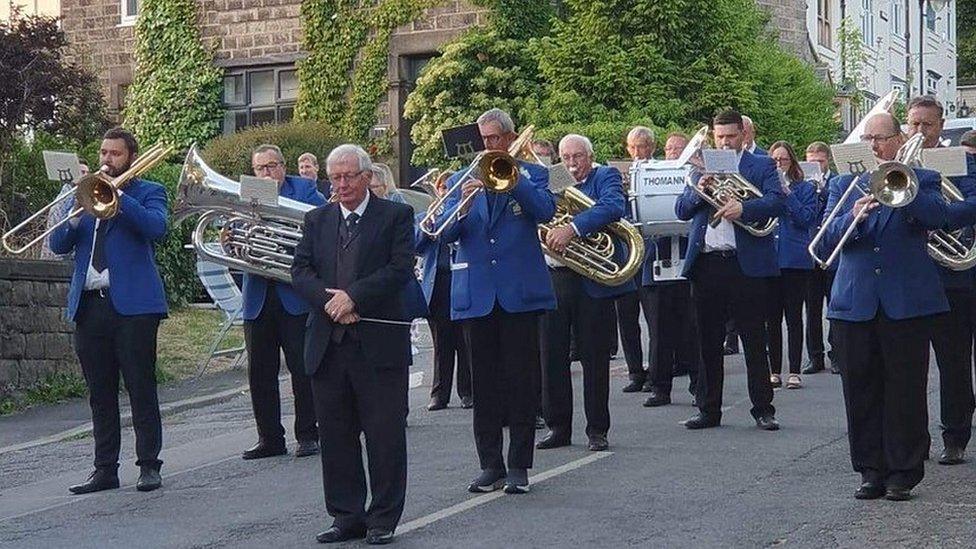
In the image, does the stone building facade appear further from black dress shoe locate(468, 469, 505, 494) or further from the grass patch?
black dress shoe locate(468, 469, 505, 494)

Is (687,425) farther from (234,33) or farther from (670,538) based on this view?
(234,33)

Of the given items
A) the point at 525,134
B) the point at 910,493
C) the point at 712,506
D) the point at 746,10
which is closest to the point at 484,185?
the point at 525,134

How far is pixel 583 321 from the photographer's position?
11781mm

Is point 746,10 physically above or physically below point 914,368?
above

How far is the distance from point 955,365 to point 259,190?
464cm

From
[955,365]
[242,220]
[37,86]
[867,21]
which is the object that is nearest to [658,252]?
[955,365]

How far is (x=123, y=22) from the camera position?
34.3 metres

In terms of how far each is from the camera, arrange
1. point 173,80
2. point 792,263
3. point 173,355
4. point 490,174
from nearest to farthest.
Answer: point 490,174 → point 792,263 → point 173,355 → point 173,80

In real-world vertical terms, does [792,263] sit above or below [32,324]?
above

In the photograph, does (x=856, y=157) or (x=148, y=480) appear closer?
(x=856, y=157)

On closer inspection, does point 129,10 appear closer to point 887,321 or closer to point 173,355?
point 173,355

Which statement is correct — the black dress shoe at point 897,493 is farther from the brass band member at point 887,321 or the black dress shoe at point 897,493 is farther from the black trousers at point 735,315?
the black trousers at point 735,315

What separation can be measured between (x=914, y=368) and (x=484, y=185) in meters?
2.57

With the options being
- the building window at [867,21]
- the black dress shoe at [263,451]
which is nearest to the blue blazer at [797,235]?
the black dress shoe at [263,451]
